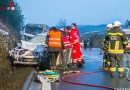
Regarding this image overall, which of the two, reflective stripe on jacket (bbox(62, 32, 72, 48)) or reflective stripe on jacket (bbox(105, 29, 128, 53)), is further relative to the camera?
reflective stripe on jacket (bbox(62, 32, 72, 48))

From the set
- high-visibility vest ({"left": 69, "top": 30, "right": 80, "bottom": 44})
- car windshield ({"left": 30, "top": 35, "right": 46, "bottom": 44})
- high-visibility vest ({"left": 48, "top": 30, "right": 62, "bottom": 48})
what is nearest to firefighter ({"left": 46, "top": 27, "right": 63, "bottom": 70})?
high-visibility vest ({"left": 48, "top": 30, "right": 62, "bottom": 48})

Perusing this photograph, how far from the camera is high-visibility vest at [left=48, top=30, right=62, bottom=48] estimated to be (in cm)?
2183

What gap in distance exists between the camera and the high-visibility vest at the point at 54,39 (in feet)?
71.6

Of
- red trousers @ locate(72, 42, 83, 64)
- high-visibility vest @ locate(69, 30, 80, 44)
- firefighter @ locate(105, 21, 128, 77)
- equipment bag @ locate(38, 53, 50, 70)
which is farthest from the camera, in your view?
red trousers @ locate(72, 42, 83, 64)

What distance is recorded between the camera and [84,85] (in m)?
16.2

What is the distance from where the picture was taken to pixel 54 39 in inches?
861

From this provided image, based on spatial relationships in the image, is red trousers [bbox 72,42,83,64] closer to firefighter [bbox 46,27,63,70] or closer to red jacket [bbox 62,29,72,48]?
red jacket [bbox 62,29,72,48]

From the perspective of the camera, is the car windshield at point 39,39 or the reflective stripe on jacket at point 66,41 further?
the car windshield at point 39,39

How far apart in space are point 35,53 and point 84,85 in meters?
7.37

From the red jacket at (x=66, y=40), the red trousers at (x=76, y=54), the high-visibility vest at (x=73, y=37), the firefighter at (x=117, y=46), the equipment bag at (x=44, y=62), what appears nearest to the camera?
the firefighter at (x=117, y=46)

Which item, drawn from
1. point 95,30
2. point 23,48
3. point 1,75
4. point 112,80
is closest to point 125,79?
point 112,80

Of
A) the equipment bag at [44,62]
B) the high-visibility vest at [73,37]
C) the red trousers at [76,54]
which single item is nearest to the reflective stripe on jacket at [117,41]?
the equipment bag at [44,62]

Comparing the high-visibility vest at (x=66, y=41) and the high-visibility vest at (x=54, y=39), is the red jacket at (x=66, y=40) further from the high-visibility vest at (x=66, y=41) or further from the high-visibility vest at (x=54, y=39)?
the high-visibility vest at (x=54, y=39)

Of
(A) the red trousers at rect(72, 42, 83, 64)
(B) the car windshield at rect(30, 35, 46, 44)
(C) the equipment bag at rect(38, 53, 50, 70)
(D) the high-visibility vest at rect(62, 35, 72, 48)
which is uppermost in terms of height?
(B) the car windshield at rect(30, 35, 46, 44)
